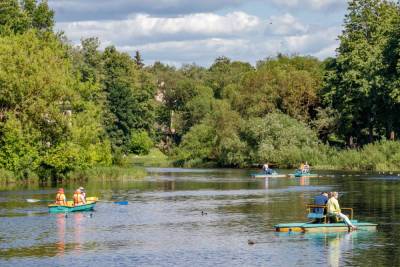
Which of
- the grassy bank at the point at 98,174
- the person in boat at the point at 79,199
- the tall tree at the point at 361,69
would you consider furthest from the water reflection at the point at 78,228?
the tall tree at the point at 361,69

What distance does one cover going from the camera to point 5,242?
44.4 metres

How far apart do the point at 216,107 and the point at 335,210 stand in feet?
342

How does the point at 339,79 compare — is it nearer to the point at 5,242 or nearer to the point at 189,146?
the point at 189,146

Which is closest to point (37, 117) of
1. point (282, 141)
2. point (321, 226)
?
point (321, 226)

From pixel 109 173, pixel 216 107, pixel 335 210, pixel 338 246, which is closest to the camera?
pixel 338 246

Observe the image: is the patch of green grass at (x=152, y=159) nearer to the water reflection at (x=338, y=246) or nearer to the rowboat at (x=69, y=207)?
the rowboat at (x=69, y=207)

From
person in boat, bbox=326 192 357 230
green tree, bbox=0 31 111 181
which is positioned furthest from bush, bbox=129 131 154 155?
person in boat, bbox=326 192 357 230

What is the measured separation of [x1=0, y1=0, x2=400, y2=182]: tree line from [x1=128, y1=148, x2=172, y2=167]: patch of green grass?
6.50 ft

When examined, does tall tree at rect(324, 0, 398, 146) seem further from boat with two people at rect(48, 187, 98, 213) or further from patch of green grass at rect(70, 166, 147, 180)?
boat with two people at rect(48, 187, 98, 213)

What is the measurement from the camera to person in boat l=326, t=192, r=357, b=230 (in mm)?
46156

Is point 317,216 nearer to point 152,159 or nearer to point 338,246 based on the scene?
point 338,246

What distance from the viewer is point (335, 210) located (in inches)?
1834

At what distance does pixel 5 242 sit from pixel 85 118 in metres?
48.3

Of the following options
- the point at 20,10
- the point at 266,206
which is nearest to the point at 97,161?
the point at 20,10
